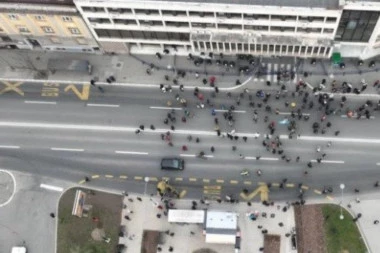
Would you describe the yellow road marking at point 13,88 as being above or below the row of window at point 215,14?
below

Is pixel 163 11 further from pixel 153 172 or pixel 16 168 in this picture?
pixel 16 168

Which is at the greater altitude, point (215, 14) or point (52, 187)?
point (215, 14)

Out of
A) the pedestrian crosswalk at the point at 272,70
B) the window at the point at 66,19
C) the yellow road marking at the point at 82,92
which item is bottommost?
the yellow road marking at the point at 82,92

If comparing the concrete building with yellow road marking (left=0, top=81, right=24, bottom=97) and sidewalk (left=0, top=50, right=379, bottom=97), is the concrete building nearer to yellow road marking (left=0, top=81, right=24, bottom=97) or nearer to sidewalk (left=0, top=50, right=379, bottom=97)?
sidewalk (left=0, top=50, right=379, bottom=97)

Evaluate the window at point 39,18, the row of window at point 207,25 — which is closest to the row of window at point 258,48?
the row of window at point 207,25

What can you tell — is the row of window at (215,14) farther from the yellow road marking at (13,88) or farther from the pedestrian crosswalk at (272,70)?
the yellow road marking at (13,88)

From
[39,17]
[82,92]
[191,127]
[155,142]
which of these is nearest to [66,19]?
[39,17]

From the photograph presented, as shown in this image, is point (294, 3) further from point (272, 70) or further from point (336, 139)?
point (336, 139)
